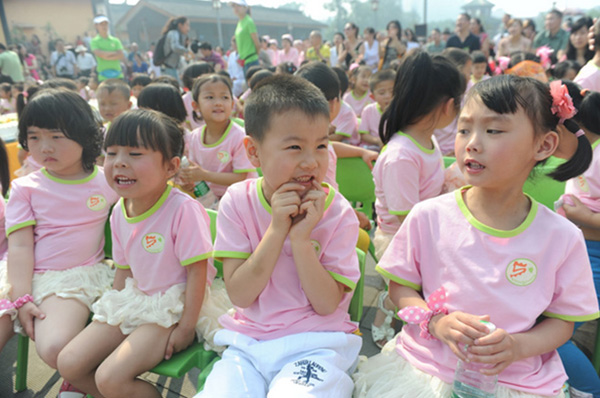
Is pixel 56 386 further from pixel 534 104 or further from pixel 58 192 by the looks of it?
pixel 534 104

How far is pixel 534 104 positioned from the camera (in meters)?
1.26

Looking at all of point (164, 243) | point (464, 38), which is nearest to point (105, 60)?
point (464, 38)

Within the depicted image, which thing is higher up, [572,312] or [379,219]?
[572,312]

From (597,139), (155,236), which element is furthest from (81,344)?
(597,139)

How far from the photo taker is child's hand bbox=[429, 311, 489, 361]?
45.9 inches

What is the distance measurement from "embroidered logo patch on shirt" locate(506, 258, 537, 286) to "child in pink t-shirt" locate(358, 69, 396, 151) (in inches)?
111

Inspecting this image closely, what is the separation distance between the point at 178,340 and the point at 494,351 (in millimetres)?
1115

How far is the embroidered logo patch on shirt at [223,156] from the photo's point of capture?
2.86 metres

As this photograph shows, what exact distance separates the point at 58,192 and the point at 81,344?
0.82m

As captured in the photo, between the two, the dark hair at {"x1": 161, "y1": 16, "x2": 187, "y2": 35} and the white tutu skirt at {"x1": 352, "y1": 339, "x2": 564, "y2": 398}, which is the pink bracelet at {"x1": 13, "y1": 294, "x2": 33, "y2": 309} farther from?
the dark hair at {"x1": 161, "y1": 16, "x2": 187, "y2": 35}

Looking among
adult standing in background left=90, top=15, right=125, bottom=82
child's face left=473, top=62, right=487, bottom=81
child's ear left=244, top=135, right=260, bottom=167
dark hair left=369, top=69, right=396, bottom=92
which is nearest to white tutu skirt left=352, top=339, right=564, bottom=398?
child's ear left=244, top=135, right=260, bottom=167

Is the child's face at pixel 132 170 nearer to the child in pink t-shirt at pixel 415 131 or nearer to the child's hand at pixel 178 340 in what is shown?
the child's hand at pixel 178 340

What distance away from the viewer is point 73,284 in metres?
1.98

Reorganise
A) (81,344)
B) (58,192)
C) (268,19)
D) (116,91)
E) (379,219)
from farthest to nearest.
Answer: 1. (268,19)
2. (116,91)
3. (379,219)
4. (58,192)
5. (81,344)
